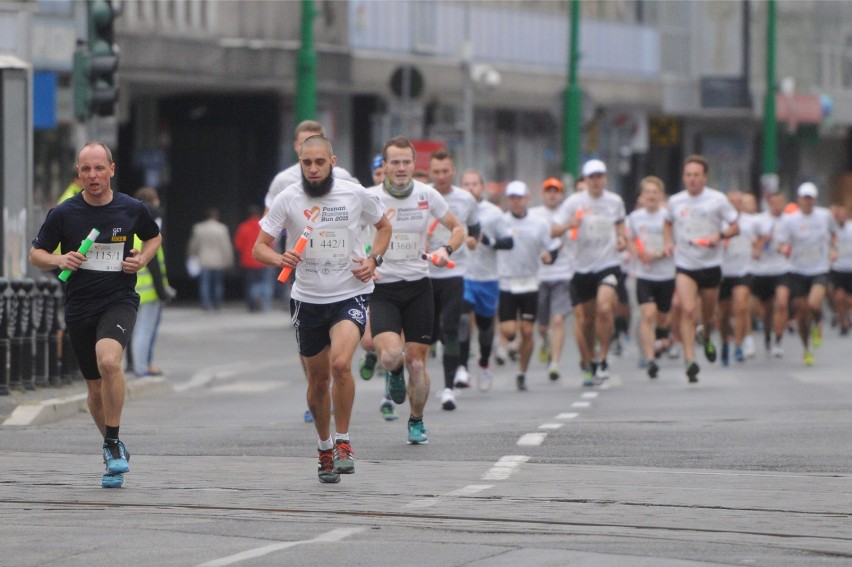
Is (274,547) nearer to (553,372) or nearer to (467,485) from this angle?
(467,485)

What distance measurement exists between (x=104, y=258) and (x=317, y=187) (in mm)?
1194

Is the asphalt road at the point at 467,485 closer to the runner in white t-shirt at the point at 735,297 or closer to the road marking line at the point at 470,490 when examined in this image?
the road marking line at the point at 470,490

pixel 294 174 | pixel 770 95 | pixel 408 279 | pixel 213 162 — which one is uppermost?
pixel 770 95

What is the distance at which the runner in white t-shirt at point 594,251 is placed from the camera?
65.8 ft

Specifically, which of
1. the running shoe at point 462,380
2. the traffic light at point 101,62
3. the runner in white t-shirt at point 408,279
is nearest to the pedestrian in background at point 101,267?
the runner in white t-shirt at point 408,279

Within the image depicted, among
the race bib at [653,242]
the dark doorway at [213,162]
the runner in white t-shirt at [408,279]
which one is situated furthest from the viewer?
the dark doorway at [213,162]

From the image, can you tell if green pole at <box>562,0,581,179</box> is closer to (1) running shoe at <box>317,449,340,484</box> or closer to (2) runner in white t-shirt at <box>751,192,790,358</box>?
(2) runner in white t-shirt at <box>751,192,790,358</box>

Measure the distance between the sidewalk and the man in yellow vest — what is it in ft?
0.72

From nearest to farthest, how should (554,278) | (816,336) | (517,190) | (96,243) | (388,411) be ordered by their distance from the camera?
1. (96,243)
2. (388,411)
3. (517,190)
4. (554,278)
5. (816,336)

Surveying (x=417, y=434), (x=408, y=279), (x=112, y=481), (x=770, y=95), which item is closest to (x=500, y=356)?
(x=408, y=279)

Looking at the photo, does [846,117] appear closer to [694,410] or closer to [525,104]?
[525,104]

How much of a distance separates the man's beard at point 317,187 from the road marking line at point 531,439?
2.59 m

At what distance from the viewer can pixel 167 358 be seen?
25.4 m

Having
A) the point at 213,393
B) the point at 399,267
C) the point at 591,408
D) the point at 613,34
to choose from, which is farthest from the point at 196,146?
the point at 399,267
